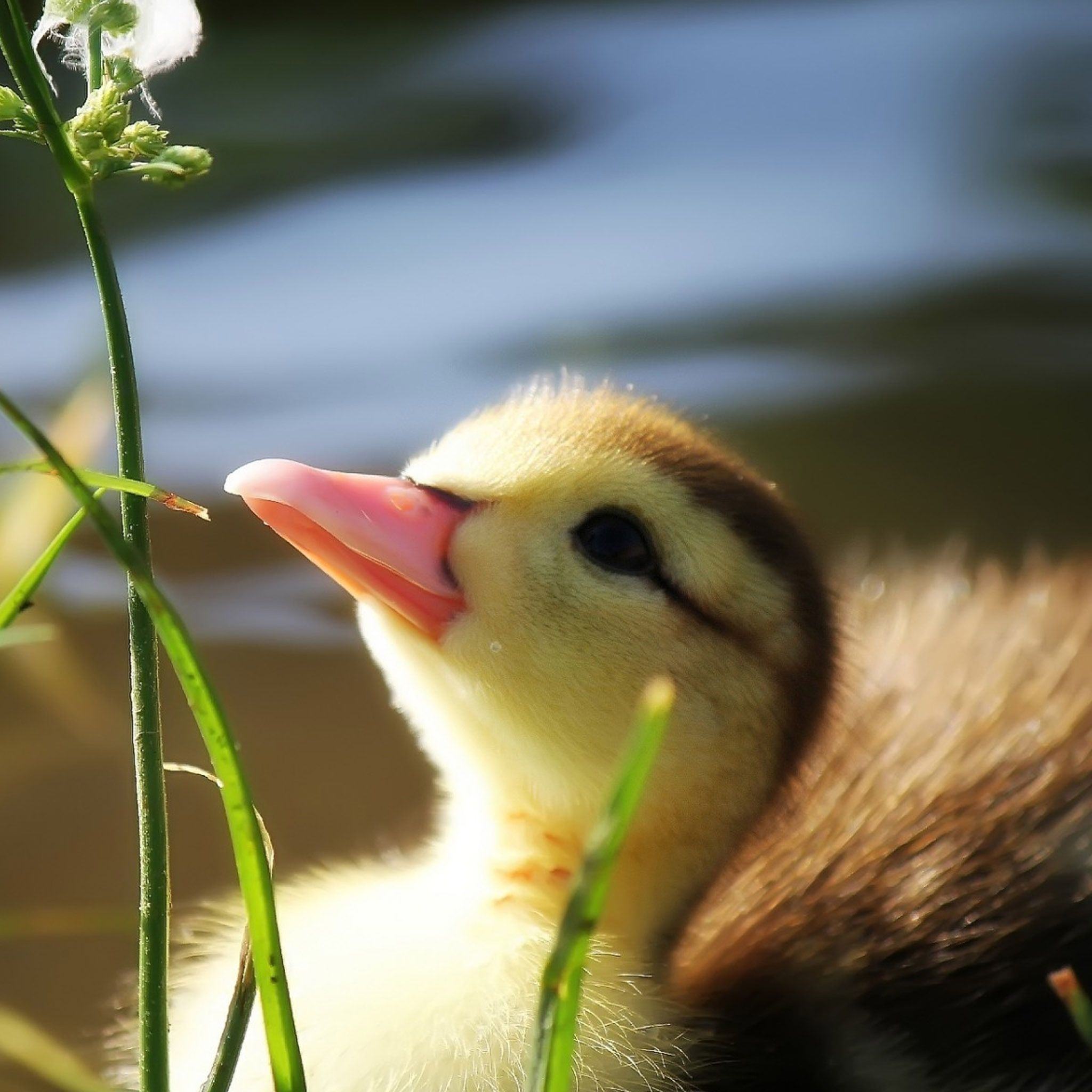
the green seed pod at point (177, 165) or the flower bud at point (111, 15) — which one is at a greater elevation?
the flower bud at point (111, 15)

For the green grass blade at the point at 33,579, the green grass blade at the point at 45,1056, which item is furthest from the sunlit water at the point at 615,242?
the green grass blade at the point at 33,579

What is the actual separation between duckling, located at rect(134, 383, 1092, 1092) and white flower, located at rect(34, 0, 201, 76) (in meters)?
0.35

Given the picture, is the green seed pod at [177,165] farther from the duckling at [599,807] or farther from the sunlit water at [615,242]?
the sunlit water at [615,242]

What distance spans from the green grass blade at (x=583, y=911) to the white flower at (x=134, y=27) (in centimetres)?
46

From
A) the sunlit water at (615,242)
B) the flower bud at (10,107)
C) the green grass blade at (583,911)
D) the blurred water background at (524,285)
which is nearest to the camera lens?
the green grass blade at (583,911)

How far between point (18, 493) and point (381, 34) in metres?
1.62

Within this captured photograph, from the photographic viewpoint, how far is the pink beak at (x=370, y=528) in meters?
1.16

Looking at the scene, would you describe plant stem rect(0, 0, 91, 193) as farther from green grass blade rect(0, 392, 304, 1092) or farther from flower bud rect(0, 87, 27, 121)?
green grass blade rect(0, 392, 304, 1092)

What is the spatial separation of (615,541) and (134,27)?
0.58 meters

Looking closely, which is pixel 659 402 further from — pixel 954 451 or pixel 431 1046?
pixel 954 451

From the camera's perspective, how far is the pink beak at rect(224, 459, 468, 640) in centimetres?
116

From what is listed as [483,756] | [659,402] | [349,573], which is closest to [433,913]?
[483,756]

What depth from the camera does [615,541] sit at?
127 cm

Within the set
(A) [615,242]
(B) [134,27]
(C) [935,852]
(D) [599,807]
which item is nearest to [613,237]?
(A) [615,242]
